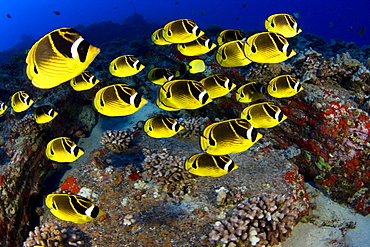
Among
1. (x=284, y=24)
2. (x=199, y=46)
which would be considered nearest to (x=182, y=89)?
(x=199, y=46)

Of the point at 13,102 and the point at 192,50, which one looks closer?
the point at 192,50

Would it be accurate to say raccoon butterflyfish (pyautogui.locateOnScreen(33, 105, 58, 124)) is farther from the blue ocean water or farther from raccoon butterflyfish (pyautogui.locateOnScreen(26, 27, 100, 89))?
the blue ocean water

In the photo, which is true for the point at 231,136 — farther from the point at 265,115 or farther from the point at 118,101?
the point at 118,101

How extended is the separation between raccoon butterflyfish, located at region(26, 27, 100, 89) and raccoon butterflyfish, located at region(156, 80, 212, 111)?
1438 mm

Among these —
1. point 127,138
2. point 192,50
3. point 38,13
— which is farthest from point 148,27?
point 38,13

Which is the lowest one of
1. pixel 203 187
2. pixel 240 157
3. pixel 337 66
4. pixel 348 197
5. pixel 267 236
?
pixel 267 236

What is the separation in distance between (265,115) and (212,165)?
40.8 inches

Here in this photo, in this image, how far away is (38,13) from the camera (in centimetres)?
10975

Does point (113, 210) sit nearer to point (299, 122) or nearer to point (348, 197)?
point (299, 122)

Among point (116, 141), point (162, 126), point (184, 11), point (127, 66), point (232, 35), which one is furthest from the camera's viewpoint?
point (184, 11)

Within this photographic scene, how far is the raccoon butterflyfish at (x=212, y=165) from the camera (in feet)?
10.1

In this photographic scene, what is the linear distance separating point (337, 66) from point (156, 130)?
4968mm

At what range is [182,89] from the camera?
2945 millimetres

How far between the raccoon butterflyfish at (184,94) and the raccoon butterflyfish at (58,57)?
1.44 meters
